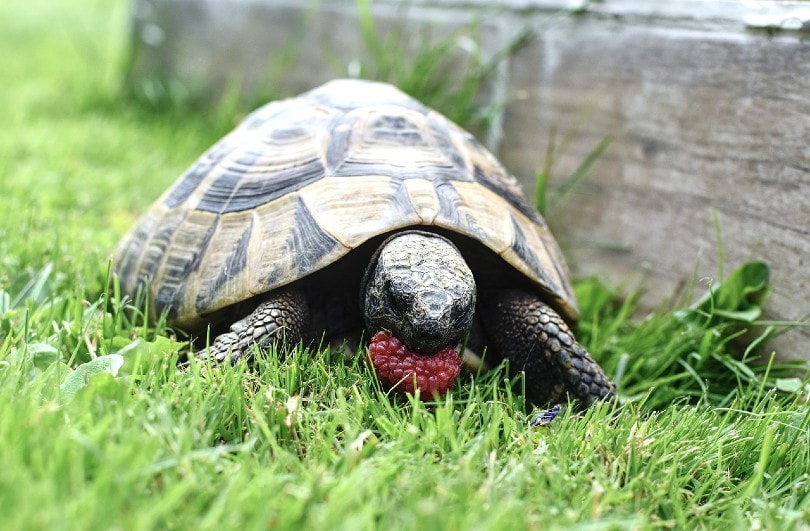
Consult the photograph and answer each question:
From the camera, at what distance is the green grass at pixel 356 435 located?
132cm

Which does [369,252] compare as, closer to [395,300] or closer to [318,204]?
[318,204]

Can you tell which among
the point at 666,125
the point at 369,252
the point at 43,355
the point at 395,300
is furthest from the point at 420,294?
the point at 666,125

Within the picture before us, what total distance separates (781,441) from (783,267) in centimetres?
82

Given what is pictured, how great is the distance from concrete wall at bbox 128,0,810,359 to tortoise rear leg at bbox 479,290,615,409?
706 mm

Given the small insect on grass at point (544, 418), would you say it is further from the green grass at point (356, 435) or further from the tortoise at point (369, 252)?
the tortoise at point (369, 252)

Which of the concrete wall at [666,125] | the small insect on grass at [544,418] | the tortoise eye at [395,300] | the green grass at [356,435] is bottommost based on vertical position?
the small insect on grass at [544,418]

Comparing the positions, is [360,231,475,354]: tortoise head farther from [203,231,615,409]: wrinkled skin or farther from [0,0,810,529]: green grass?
[0,0,810,529]: green grass

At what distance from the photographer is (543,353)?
2.31 meters

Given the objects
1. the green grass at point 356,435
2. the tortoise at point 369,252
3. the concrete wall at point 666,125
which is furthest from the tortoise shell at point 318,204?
the concrete wall at point 666,125

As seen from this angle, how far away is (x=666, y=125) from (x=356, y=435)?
1948 millimetres

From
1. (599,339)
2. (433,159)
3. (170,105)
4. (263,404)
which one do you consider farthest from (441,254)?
(170,105)

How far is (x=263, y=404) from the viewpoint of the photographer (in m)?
1.79

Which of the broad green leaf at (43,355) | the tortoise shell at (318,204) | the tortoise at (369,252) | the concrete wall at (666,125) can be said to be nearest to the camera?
the broad green leaf at (43,355)

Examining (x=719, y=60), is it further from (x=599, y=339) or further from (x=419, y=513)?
(x=419, y=513)
